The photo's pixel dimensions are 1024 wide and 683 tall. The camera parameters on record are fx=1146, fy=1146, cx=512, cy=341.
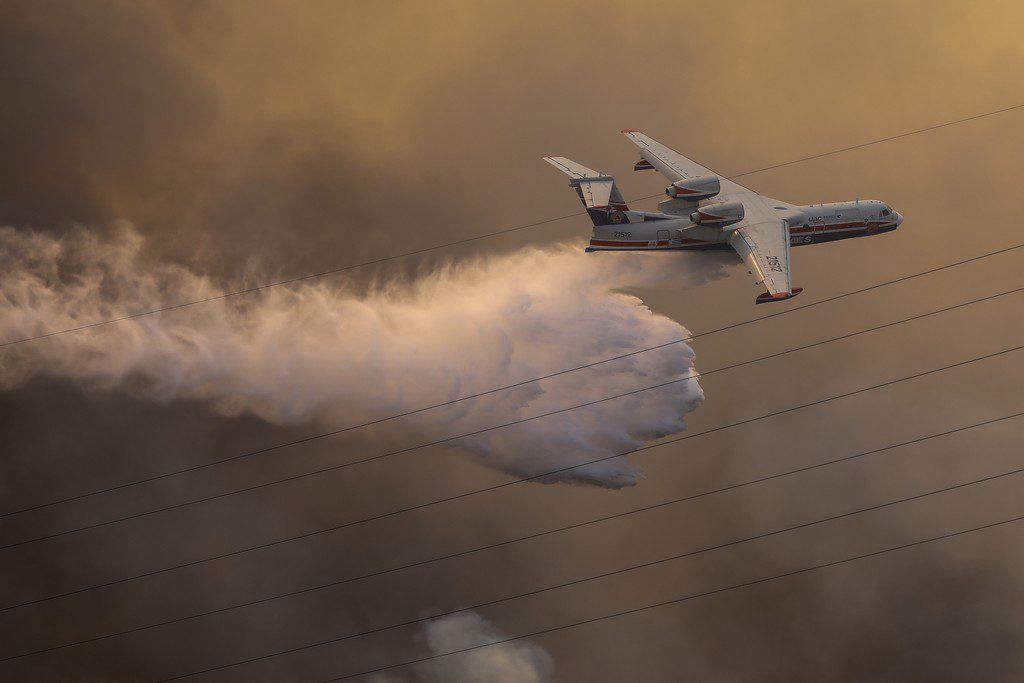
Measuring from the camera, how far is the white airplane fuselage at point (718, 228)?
6956 cm

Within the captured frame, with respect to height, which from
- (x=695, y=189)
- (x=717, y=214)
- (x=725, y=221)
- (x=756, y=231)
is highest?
(x=695, y=189)

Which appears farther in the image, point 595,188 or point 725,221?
point 595,188

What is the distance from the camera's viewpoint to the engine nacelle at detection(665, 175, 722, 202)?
7181 cm

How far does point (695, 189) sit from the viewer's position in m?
71.9

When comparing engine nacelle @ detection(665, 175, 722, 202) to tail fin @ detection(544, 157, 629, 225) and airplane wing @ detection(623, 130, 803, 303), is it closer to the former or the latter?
airplane wing @ detection(623, 130, 803, 303)

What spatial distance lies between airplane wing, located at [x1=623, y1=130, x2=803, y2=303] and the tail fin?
23.2 feet

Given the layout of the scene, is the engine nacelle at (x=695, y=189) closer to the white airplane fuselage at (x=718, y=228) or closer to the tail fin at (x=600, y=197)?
the white airplane fuselage at (x=718, y=228)

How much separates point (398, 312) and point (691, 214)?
18904 mm

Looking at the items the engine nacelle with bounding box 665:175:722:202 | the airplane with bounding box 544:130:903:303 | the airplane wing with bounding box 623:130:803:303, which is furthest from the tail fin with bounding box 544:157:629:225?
the airplane wing with bounding box 623:130:803:303

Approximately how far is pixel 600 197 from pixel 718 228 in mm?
7398

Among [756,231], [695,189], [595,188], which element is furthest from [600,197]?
[756,231]

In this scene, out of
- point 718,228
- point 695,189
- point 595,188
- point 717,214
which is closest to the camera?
point 717,214

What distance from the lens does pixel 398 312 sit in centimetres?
7006

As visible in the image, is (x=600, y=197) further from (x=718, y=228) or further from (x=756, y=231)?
(x=756, y=231)
